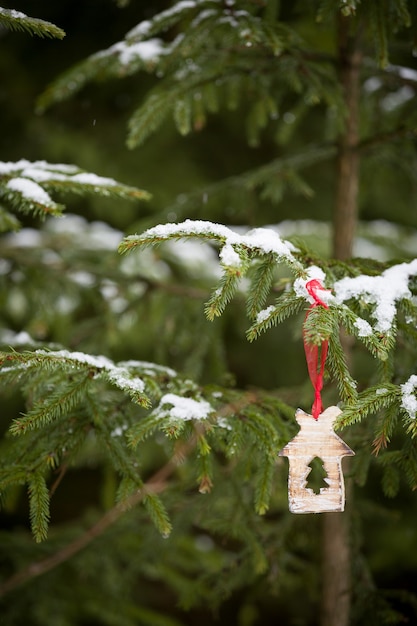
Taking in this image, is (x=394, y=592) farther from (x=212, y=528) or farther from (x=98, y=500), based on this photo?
(x=98, y=500)

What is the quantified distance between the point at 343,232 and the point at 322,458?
144 centimetres

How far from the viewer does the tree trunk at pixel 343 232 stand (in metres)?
2.30

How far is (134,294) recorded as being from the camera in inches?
116

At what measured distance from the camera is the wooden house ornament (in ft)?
4.28

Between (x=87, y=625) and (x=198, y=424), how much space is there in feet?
14.8

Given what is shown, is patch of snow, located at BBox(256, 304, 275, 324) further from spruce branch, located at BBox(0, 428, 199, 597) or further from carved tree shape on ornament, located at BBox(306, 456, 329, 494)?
spruce branch, located at BBox(0, 428, 199, 597)

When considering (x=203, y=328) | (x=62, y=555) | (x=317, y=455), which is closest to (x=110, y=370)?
(x=317, y=455)

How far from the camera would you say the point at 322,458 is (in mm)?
1313

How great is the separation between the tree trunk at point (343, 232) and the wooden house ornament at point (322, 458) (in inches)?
35.9

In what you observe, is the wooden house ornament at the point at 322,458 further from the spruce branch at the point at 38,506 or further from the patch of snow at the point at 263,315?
the spruce branch at the point at 38,506

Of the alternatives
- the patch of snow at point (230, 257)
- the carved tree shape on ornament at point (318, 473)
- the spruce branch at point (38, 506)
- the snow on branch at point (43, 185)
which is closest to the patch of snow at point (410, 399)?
the carved tree shape on ornament at point (318, 473)

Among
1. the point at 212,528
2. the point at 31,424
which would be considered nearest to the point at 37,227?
the point at 212,528

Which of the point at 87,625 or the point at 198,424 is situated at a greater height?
the point at 198,424

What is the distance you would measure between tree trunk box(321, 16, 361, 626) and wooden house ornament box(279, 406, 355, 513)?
0.91m
